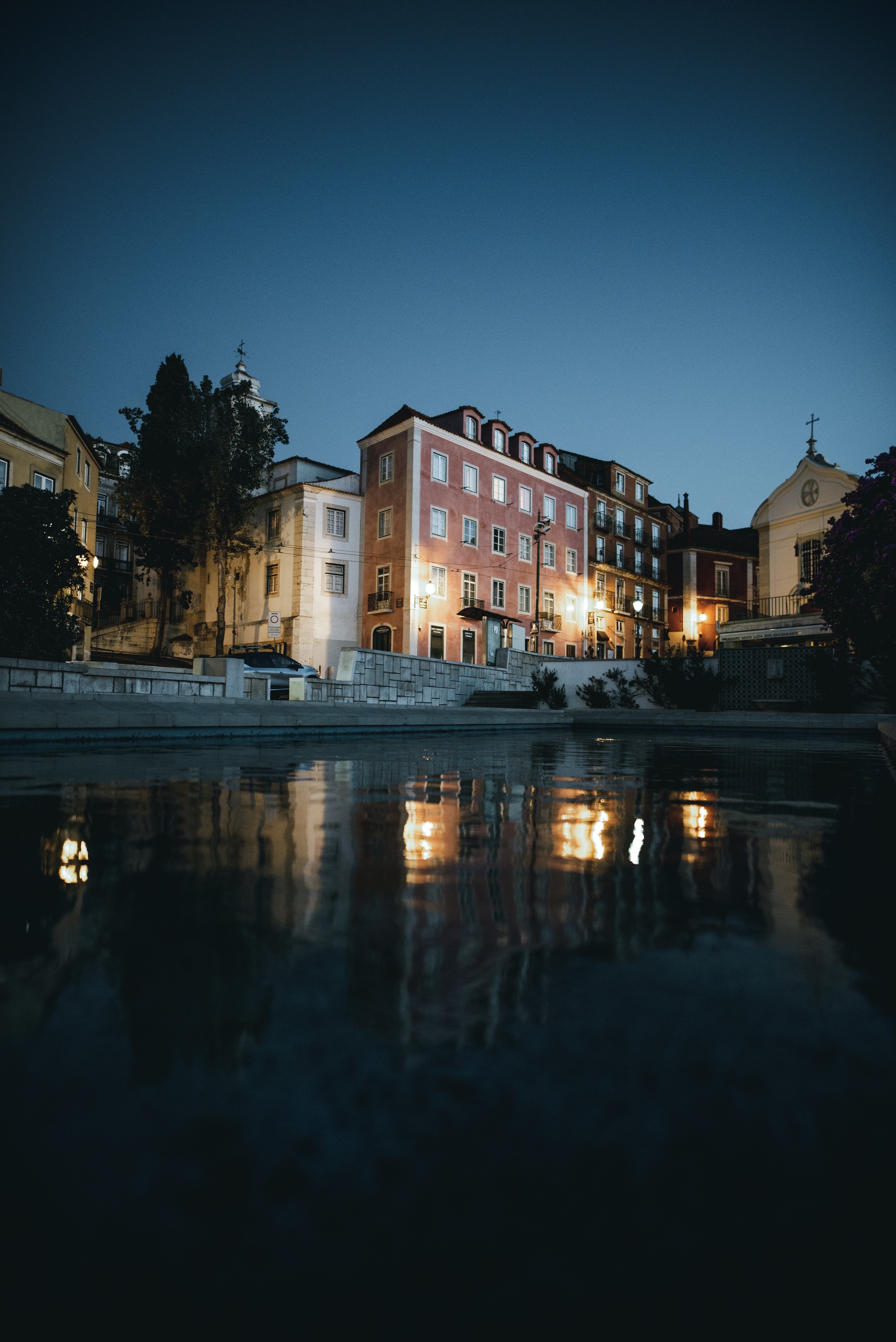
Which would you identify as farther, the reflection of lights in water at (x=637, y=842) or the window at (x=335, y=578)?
the window at (x=335, y=578)

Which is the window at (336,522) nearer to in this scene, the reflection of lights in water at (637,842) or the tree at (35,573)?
the tree at (35,573)

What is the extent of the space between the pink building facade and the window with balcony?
1.18 m

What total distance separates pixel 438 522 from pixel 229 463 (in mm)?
10134

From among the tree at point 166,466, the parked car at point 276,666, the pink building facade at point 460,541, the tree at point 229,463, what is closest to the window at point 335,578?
the pink building facade at point 460,541

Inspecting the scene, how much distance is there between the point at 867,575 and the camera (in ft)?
59.4

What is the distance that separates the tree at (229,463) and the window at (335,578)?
154 inches

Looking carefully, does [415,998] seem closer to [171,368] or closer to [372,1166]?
[372,1166]

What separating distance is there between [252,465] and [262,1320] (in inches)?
1456

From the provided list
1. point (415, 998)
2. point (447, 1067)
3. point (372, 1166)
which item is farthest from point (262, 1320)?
point (415, 998)

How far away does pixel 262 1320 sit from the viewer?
596 millimetres

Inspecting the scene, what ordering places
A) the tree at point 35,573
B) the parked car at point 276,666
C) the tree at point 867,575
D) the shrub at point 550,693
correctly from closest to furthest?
the tree at point 35,573 → the tree at point 867,575 → the parked car at point 276,666 → the shrub at point 550,693

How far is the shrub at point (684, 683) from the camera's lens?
74.2ft

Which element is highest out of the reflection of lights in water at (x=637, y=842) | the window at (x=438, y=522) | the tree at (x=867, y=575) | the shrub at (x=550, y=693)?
the window at (x=438, y=522)

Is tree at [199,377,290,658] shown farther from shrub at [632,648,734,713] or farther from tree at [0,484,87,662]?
tree at [0,484,87,662]
